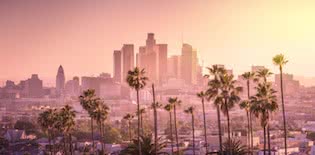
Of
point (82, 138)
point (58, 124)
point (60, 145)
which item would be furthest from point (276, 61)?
point (82, 138)

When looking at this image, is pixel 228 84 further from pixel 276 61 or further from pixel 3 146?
pixel 3 146

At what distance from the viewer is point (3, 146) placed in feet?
468

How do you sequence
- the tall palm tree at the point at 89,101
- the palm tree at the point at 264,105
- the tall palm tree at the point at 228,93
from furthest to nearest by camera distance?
the tall palm tree at the point at 89,101, the tall palm tree at the point at 228,93, the palm tree at the point at 264,105

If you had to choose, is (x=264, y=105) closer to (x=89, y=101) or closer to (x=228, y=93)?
(x=228, y=93)

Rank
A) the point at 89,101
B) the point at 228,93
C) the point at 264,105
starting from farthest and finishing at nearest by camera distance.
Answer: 1. the point at 89,101
2. the point at 228,93
3. the point at 264,105

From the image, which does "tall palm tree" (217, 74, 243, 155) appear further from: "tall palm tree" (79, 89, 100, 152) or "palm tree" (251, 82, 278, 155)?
"tall palm tree" (79, 89, 100, 152)

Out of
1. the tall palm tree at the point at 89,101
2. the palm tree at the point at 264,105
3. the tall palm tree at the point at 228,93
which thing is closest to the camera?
the palm tree at the point at 264,105

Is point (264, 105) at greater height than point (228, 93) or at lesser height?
lesser

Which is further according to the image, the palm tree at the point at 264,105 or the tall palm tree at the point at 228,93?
the tall palm tree at the point at 228,93

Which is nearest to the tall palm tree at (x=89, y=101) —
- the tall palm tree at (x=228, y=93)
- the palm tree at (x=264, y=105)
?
the tall palm tree at (x=228, y=93)

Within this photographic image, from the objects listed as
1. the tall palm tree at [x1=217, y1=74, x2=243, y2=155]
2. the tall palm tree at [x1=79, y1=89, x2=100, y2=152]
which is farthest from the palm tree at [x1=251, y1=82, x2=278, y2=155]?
the tall palm tree at [x1=79, y1=89, x2=100, y2=152]

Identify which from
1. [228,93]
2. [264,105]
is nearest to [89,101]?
[228,93]

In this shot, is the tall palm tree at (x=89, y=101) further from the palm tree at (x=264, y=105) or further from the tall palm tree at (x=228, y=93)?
the palm tree at (x=264, y=105)

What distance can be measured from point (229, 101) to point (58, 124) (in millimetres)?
35073
